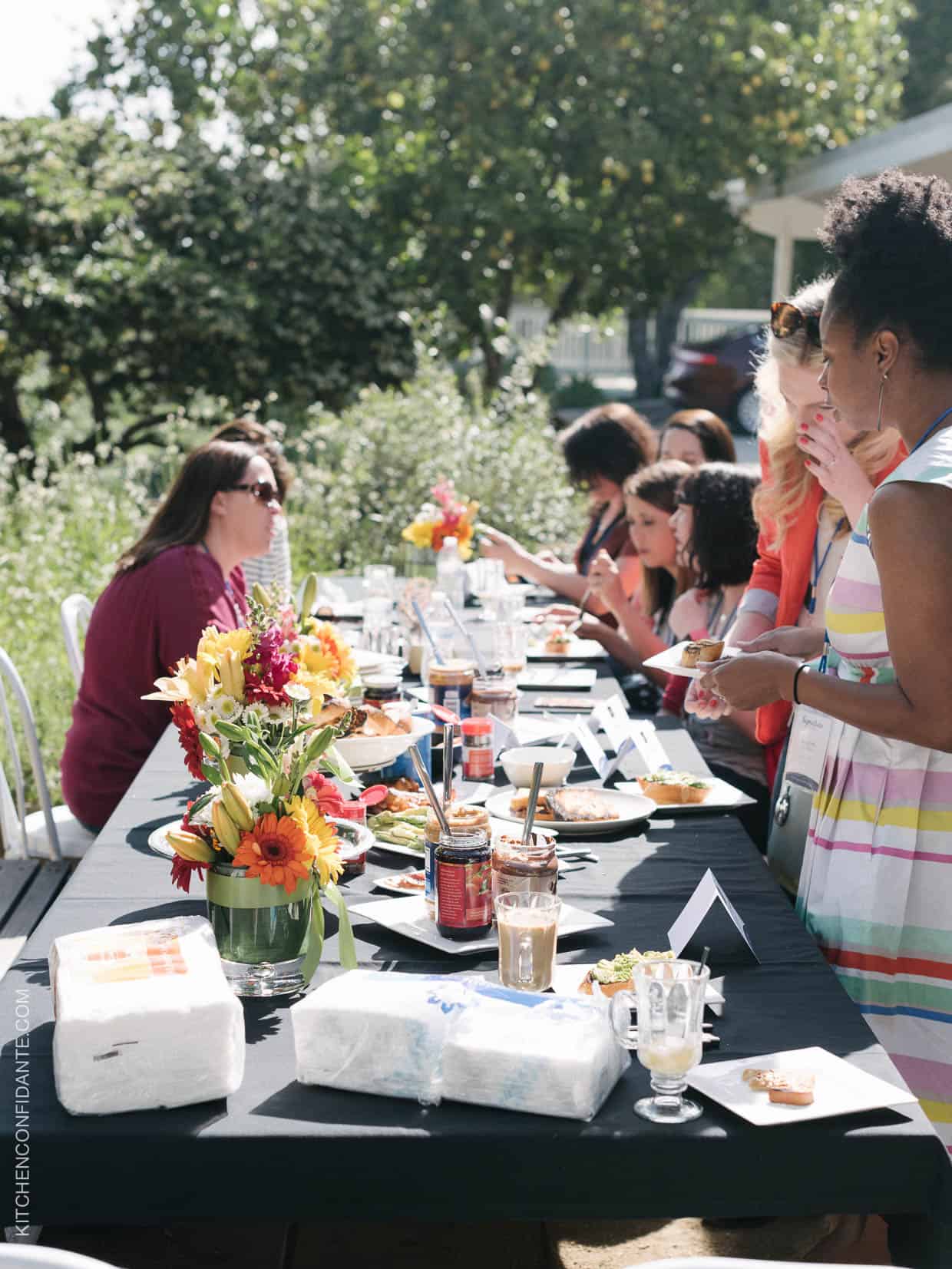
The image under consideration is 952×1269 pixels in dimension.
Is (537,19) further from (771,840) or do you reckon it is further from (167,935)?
(167,935)

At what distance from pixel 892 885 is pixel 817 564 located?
98 centimetres

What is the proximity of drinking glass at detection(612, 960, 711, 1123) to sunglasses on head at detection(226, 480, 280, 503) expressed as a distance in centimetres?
239

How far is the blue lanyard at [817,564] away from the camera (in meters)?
2.75

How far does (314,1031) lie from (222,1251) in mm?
1106

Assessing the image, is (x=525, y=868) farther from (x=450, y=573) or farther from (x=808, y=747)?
(x=450, y=573)

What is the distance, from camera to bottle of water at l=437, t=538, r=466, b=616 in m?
4.98

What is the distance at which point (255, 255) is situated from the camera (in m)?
10.9

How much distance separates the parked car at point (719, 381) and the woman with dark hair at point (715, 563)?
1203cm

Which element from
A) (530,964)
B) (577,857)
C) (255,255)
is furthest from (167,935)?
(255,255)

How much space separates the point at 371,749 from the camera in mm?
2629

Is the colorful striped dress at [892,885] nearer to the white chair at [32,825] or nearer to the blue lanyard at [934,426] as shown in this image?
the blue lanyard at [934,426]

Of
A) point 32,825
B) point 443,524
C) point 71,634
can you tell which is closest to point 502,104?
point 443,524

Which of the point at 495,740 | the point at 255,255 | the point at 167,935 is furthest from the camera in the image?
the point at 255,255

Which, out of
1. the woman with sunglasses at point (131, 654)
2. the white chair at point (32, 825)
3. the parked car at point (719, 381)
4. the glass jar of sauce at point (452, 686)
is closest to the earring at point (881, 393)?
the glass jar of sauce at point (452, 686)
